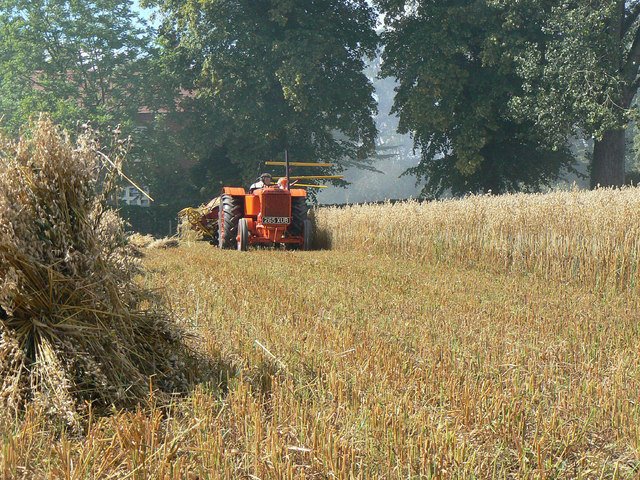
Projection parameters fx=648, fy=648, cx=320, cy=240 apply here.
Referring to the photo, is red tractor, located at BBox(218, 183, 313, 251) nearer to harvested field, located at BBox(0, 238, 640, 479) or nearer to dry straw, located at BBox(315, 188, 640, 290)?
dry straw, located at BBox(315, 188, 640, 290)

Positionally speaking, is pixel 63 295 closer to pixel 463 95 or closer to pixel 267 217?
pixel 267 217

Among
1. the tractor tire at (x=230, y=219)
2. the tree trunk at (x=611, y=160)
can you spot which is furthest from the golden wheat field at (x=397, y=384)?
the tree trunk at (x=611, y=160)

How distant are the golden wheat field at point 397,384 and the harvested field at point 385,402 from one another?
0.05 ft

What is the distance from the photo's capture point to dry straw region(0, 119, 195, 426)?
3.58 metres

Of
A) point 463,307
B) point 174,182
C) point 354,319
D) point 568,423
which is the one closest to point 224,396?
point 568,423

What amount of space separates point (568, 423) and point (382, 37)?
27.5 meters

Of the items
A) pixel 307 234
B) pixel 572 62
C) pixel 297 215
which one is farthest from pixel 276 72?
pixel 307 234

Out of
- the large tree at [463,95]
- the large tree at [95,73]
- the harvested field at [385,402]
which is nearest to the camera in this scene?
the harvested field at [385,402]

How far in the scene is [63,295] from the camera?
12.6 feet

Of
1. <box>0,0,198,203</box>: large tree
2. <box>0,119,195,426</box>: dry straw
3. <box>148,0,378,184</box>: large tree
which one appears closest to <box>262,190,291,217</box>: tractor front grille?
<box>0,119,195,426</box>: dry straw

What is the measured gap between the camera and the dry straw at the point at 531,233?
895 cm

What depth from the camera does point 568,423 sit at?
3.57 meters

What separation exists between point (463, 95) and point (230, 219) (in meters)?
13.4

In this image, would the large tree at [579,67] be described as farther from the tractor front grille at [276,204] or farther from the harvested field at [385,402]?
the harvested field at [385,402]
